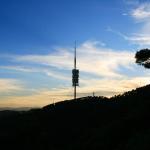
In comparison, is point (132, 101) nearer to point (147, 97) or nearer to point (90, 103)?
point (147, 97)

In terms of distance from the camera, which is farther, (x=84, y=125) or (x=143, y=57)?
(x=143, y=57)

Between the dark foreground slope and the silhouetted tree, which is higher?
the silhouetted tree

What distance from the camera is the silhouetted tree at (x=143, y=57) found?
2062 inches

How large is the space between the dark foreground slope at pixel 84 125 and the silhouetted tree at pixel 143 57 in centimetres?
387

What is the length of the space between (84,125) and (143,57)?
44.5 feet

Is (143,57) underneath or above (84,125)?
above

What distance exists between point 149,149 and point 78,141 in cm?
1291

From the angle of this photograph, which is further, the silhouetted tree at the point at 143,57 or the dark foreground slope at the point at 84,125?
the silhouetted tree at the point at 143,57

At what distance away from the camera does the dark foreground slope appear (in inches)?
1315

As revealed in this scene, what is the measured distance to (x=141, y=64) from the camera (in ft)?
174

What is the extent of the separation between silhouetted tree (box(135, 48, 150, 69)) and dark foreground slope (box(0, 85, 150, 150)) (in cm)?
387

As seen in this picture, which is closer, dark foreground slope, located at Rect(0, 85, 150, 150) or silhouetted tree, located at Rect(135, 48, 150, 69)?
dark foreground slope, located at Rect(0, 85, 150, 150)

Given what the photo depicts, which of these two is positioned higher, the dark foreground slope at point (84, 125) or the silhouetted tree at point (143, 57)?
the silhouetted tree at point (143, 57)

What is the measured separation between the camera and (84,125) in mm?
43031
